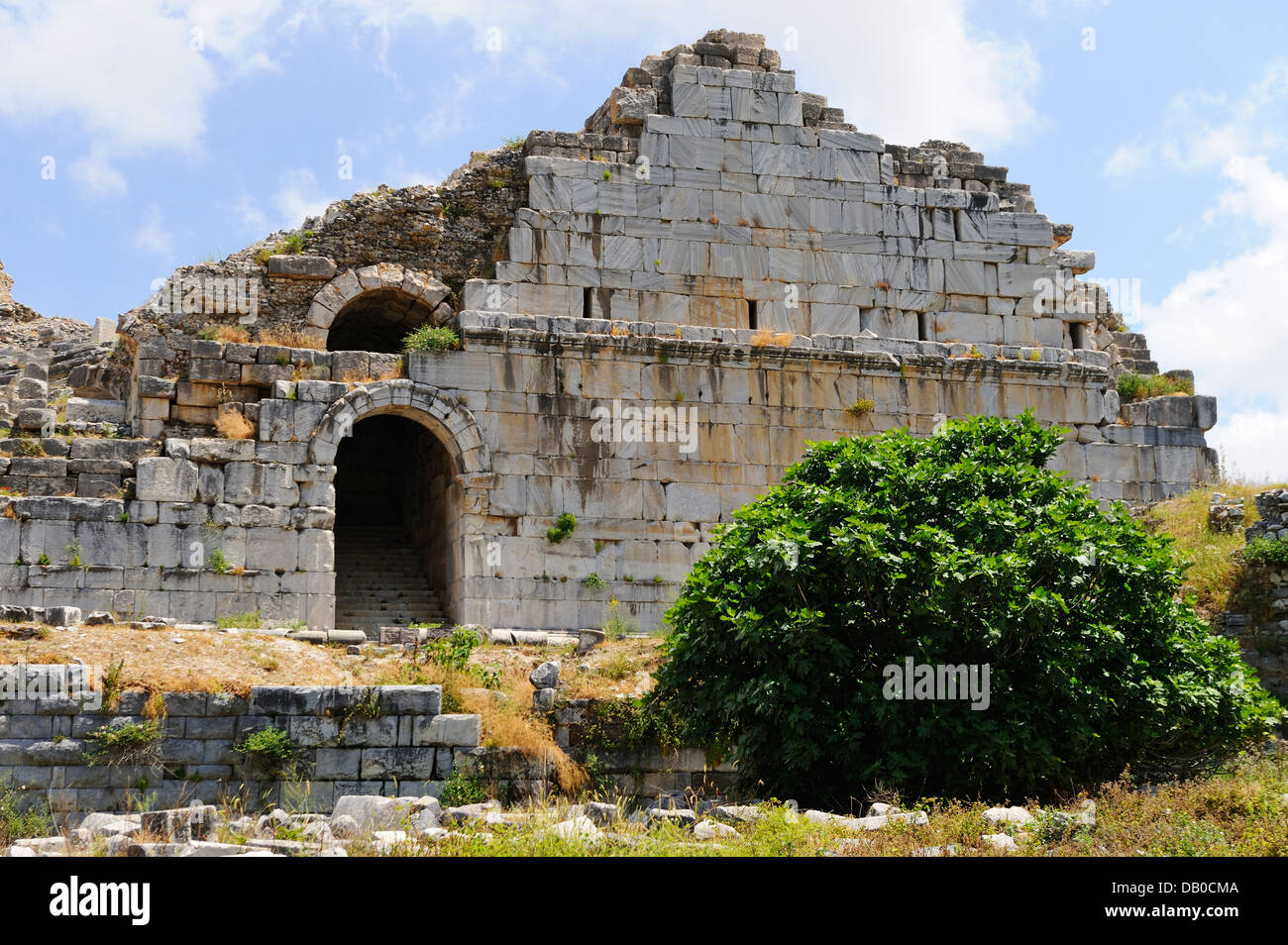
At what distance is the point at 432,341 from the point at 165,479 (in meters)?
4.05

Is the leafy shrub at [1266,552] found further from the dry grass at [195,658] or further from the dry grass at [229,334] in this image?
the dry grass at [229,334]

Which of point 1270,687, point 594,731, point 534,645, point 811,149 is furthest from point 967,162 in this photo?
point 594,731

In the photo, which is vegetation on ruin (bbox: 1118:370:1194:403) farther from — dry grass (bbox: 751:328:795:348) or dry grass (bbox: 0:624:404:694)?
dry grass (bbox: 0:624:404:694)

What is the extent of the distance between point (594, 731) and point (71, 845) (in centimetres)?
576

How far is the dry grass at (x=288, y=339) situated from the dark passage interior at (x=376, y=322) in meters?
0.55

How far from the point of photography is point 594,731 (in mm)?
13656

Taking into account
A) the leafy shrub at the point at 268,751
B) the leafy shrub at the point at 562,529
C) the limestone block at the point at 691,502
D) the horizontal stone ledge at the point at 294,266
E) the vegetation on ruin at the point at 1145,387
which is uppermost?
the horizontal stone ledge at the point at 294,266

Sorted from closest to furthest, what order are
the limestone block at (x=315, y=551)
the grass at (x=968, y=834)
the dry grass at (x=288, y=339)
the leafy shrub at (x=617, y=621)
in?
1. the grass at (x=968, y=834)
2. the limestone block at (x=315, y=551)
3. the leafy shrub at (x=617, y=621)
4. the dry grass at (x=288, y=339)

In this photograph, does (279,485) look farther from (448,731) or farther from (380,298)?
(448,731)

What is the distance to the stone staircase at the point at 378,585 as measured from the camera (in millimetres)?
19141

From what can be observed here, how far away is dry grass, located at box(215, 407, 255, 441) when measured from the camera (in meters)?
17.7

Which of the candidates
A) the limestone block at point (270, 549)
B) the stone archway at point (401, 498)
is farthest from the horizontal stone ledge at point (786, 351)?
the limestone block at point (270, 549)

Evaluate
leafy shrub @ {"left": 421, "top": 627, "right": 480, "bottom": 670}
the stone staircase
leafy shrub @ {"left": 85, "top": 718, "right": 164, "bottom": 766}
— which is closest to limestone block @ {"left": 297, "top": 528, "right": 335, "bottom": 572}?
the stone staircase
